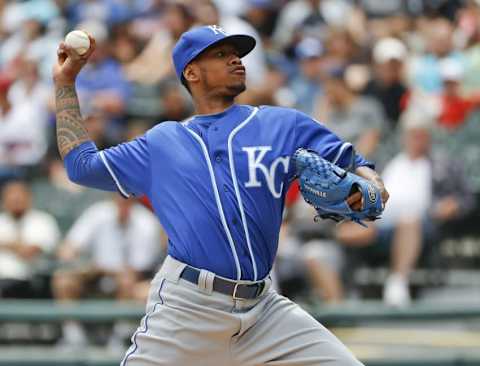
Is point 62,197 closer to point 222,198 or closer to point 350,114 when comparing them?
point 350,114

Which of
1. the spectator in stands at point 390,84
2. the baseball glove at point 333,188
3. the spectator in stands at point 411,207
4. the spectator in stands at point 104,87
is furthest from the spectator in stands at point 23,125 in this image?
the baseball glove at point 333,188

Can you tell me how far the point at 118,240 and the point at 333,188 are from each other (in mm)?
4360

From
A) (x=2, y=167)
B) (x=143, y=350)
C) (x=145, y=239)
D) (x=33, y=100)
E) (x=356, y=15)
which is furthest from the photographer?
(x=356, y=15)

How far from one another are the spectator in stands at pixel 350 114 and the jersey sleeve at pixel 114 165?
184 inches

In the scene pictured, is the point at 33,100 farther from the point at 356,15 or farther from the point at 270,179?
the point at 270,179

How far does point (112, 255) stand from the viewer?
27.4 ft

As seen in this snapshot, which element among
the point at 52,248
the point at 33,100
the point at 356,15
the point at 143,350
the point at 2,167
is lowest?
the point at 143,350

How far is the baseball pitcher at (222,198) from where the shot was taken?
4352 mm

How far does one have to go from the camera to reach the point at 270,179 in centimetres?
444

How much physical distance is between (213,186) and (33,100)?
651cm

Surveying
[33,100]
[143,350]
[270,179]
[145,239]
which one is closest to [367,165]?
[270,179]

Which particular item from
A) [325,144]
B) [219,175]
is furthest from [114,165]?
[325,144]

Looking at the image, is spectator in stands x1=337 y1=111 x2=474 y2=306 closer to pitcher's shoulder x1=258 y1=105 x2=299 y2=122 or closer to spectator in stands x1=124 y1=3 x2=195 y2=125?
spectator in stands x1=124 y1=3 x2=195 y2=125

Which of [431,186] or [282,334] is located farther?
[431,186]
